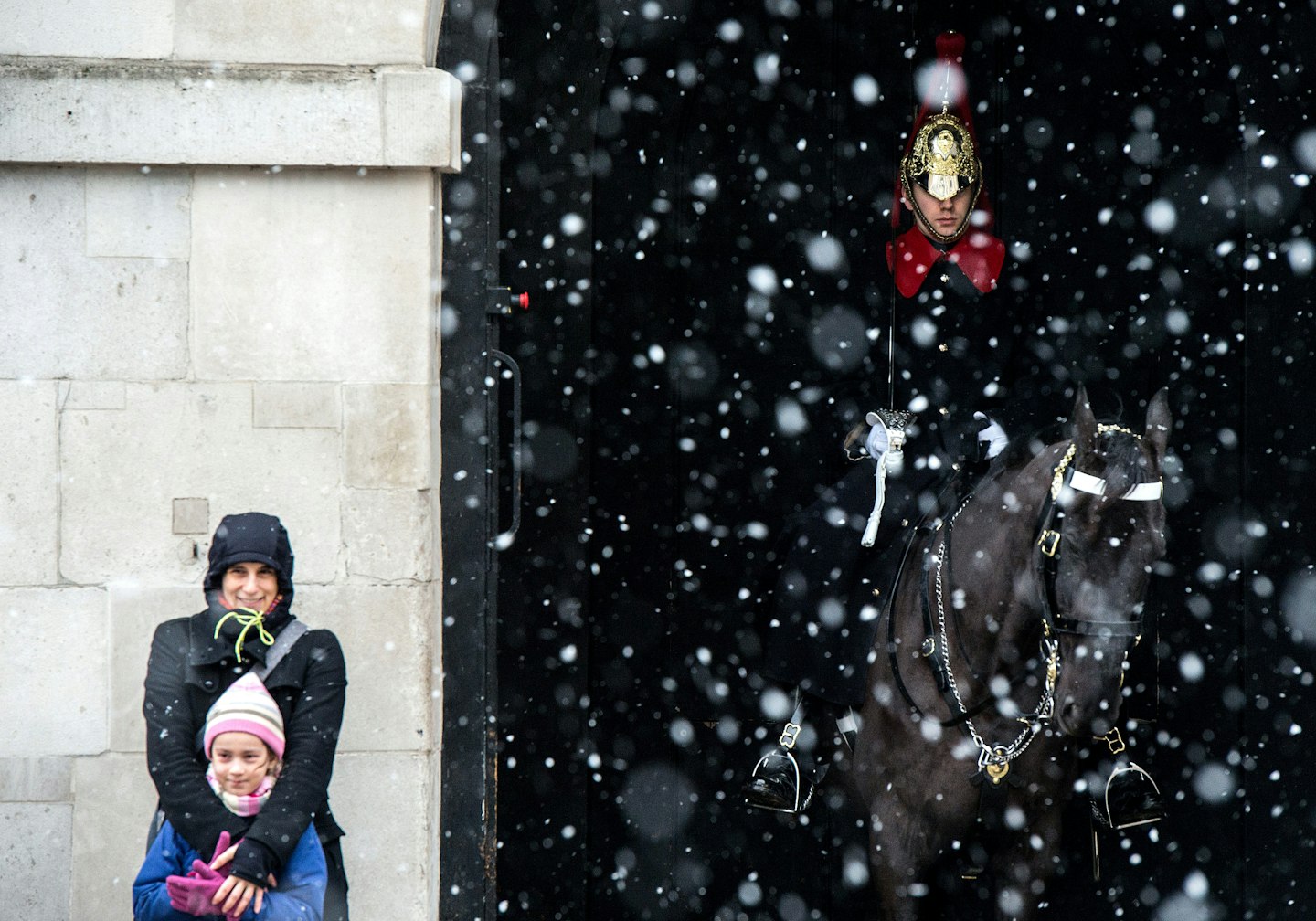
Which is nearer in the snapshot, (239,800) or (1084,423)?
(239,800)

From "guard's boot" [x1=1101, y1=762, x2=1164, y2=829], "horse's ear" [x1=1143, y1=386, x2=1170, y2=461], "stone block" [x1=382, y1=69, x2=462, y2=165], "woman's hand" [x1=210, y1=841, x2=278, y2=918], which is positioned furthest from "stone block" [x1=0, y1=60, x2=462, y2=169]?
"guard's boot" [x1=1101, y1=762, x2=1164, y2=829]

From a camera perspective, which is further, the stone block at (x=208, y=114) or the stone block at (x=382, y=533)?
the stone block at (x=382, y=533)

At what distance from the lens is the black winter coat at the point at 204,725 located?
3164 mm

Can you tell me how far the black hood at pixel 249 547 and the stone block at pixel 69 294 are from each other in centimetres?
89

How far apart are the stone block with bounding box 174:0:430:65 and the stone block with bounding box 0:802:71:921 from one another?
214 centimetres

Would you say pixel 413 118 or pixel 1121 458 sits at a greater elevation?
pixel 413 118

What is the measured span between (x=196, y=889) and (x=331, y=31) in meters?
2.31

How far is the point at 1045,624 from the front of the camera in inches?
147

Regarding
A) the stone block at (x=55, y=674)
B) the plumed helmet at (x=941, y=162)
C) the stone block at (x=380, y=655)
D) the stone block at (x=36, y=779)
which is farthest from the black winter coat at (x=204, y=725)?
the plumed helmet at (x=941, y=162)

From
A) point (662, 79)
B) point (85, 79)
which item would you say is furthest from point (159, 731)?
point (662, 79)

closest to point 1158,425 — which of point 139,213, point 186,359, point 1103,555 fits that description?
point 1103,555

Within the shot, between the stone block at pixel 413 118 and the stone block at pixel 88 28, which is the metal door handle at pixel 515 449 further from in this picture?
the stone block at pixel 88 28

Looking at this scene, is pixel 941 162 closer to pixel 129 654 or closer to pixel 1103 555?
pixel 1103 555

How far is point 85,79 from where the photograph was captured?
3938 mm
